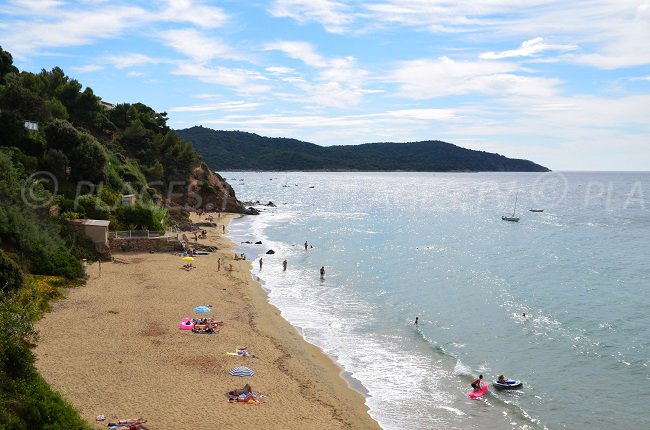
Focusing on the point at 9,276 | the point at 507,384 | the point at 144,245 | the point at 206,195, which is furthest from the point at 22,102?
the point at 507,384

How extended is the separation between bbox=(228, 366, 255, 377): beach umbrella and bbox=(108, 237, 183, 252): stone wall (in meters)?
21.9

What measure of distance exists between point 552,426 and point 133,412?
13165mm

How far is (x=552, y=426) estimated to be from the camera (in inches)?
691

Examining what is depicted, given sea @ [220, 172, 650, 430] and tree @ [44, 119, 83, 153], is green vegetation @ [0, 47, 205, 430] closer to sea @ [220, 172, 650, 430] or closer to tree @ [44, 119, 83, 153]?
tree @ [44, 119, 83, 153]

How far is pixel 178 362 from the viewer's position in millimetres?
20078

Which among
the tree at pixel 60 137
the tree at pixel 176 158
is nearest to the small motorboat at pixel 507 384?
the tree at pixel 60 137

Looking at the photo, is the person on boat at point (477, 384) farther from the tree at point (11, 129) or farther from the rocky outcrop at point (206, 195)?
the rocky outcrop at point (206, 195)

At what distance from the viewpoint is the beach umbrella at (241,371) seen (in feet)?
63.2

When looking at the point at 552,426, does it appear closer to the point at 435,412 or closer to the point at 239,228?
the point at 435,412

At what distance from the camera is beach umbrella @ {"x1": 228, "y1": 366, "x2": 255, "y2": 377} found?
19266 millimetres

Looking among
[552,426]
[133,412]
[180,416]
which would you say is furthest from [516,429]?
[133,412]

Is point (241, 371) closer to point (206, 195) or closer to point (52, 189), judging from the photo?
point (52, 189)

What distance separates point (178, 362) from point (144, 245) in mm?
21429

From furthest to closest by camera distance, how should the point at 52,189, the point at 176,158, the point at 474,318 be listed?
the point at 176,158 → the point at 52,189 → the point at 474,318
